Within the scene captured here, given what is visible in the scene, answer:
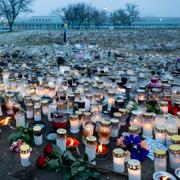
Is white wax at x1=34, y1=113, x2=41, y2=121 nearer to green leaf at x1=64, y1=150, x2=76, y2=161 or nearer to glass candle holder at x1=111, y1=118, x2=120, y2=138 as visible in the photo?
glass candle holder at x1=111, y1=118, x2=120, y2=138

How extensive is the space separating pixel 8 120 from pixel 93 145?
211 centimetres

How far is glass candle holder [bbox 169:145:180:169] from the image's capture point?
13.2 feet

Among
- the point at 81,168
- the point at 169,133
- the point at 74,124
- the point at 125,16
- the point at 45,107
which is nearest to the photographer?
the point at 81,168

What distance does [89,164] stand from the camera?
4000 millimetres

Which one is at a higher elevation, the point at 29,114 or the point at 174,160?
the point at 29,114

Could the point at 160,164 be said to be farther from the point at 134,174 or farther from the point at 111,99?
the point at 111,99

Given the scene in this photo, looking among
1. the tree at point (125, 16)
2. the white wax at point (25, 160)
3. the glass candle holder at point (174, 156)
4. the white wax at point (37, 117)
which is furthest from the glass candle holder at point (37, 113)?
the tree at point (125, 16)

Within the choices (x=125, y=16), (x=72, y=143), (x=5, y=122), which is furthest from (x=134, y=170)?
(x=125, y=16)

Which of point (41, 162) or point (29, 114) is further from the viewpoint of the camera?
point (29, 114)

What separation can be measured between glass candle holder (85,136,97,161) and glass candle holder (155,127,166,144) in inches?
42.9

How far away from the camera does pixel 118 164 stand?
4.03 metres

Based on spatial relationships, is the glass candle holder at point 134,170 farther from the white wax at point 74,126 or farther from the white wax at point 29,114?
the white wax at point 29,114

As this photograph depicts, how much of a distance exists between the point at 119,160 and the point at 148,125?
122 centimetres

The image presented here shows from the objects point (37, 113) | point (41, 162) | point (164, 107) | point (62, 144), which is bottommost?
point (41, 162)
